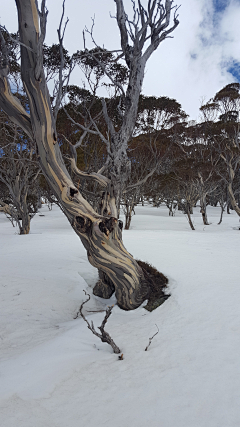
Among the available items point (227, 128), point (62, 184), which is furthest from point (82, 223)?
point (227, 128)

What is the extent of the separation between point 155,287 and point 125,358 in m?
1.72

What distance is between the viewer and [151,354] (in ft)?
7.46

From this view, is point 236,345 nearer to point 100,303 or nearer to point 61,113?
point 100,303

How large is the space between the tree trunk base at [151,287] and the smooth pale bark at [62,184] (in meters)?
0.15

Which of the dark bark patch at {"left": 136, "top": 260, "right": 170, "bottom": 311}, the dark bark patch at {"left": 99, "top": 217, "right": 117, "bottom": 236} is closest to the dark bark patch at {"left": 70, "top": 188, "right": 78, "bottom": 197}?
the dark bark patch at {"left": 99, "top": 217, "right": 117, "bottom": 236}

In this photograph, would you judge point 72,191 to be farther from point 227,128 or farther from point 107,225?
point 227,128

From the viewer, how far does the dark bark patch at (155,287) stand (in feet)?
11.5

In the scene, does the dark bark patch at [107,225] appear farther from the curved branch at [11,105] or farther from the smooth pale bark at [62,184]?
the curved branch at [11,105]

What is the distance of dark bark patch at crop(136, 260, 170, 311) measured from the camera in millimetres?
3500

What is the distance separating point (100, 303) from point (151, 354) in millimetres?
1986

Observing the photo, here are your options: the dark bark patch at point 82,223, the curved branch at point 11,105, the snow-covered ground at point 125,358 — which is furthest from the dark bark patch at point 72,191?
the snow-covered ground at point 125,358

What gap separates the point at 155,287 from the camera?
3.88 m

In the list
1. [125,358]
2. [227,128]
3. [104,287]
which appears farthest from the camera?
[227,128]

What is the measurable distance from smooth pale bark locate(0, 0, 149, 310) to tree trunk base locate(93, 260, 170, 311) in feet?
0.49
